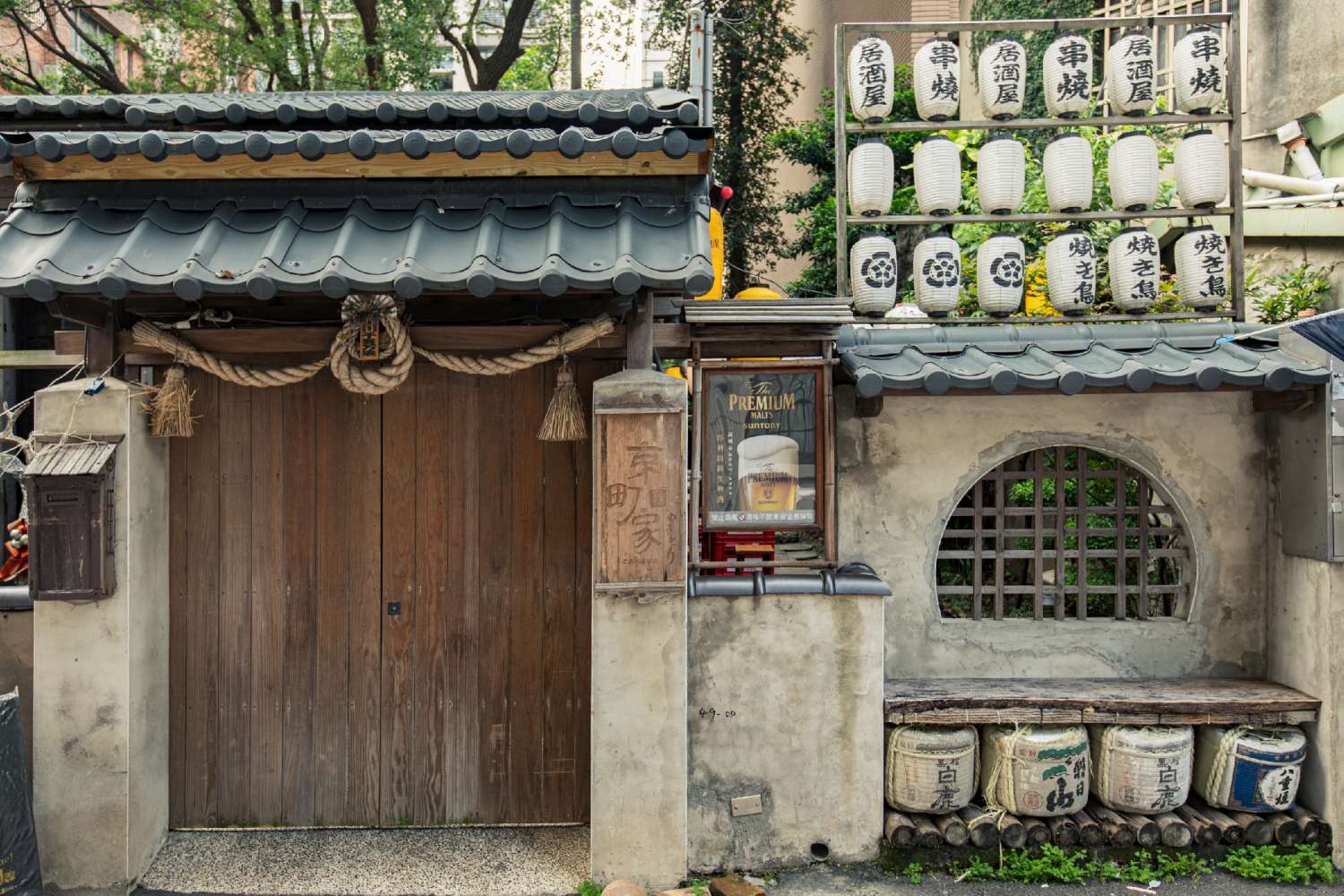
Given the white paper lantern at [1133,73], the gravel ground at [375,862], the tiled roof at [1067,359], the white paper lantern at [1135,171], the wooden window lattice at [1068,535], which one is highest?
the white paper lantern at [1133,73]

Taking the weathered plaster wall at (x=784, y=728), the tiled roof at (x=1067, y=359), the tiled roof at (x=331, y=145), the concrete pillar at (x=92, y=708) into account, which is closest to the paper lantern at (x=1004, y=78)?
the tiled roof at (x=1067, y=359)

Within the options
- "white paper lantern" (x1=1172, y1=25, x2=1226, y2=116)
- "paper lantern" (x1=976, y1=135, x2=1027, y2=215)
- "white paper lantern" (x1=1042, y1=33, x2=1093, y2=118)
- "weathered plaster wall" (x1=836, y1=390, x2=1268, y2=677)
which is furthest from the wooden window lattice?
"white paper lantern" (x1=1172, y1=25, x2=1226, y2=116)

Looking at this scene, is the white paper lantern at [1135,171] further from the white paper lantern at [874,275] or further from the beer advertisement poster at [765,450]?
the beer advertisement poster at [765,450]

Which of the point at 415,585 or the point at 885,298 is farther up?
the point at 885,298

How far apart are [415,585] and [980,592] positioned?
3.96 m

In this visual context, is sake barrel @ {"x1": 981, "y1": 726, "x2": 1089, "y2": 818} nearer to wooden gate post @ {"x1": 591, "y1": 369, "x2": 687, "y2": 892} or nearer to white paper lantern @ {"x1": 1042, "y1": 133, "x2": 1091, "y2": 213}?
wooden gate post @ {"x1": 591, "y1": 369, "x2": 687, "y2": 892}

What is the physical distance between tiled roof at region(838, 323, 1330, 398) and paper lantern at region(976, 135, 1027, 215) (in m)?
1.07

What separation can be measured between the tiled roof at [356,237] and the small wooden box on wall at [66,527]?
1083 millimetres

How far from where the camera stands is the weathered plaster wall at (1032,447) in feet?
22.1

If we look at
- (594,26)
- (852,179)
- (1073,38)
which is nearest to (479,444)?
(852,179)

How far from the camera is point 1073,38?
24.5ft

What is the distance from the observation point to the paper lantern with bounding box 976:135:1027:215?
287 inches

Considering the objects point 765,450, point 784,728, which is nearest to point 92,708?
point 784,728

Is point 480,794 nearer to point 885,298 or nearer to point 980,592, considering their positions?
point 980,592
